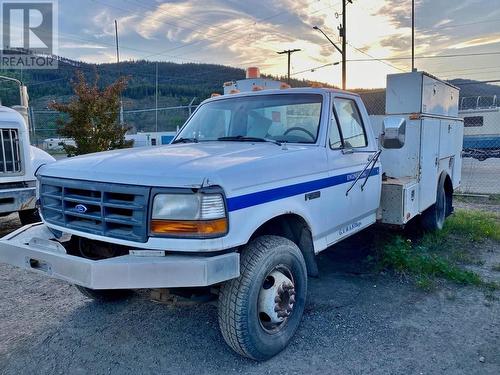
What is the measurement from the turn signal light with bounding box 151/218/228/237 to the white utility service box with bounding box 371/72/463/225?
2.88 metres

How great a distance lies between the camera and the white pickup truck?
9.10 ft

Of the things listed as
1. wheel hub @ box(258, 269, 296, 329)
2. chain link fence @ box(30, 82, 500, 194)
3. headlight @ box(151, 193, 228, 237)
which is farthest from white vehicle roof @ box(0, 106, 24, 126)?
chain link fence @ box(30, 82, 500, 194)

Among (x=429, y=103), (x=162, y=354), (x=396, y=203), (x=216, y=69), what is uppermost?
(x=216, y=69)

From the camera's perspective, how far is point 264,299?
10.7ft

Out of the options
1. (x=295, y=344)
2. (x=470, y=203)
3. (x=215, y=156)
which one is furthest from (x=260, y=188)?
(x=470, y=203)

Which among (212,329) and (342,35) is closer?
(212,329)

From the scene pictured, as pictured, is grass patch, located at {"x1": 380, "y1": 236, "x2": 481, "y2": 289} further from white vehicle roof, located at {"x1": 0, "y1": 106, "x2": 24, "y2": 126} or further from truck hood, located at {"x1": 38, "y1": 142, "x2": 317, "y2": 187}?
white vehicle roof, located at {"x1": 0, "y1": 106, "x2": 24, "y2": 126}

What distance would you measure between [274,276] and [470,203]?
8.48m

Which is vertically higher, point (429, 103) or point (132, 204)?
point (429, 103)

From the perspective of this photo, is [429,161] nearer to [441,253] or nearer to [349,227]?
[441,253]

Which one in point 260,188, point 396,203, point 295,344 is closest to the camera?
point 260,188

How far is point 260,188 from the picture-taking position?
307cm

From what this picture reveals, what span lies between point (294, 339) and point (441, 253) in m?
3.30

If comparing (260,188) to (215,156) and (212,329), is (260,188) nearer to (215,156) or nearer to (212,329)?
(215,156)
